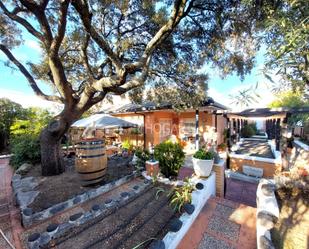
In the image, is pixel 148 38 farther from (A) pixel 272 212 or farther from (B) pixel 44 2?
(A) pixel 272 212

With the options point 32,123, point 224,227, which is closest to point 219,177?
point 224,227

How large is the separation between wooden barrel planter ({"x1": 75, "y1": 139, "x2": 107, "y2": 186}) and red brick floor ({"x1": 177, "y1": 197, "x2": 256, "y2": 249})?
109 inches

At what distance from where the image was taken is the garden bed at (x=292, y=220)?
9.20 ft

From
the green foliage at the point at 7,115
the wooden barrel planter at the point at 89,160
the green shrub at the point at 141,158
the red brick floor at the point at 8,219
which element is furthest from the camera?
the green foliage at the point at 7,115

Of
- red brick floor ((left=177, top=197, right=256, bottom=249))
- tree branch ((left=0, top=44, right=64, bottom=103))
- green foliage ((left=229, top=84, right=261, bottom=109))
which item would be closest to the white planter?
red brick floor ((left=177, top=197, right=256, bottom=249))

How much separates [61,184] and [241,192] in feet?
21.2

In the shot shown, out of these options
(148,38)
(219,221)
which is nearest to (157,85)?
(148,38)

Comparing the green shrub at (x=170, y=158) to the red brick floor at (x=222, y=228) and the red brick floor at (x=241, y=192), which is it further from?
the red brick floor at (x=241, y=192)

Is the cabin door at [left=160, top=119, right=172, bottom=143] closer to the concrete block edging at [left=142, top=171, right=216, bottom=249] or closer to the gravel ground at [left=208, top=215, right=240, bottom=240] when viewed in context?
the concrete block edging at [left=142, top=171, right=216, bottom=249]

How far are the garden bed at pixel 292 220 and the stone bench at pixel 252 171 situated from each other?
366 centimetres

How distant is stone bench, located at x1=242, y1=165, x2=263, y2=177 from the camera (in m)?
7.44

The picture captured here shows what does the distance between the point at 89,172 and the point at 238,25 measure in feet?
18.7

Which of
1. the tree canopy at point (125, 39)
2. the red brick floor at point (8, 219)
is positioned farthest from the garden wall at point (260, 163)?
the red brick floor at point (8, 219)

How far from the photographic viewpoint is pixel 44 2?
3529 mm
